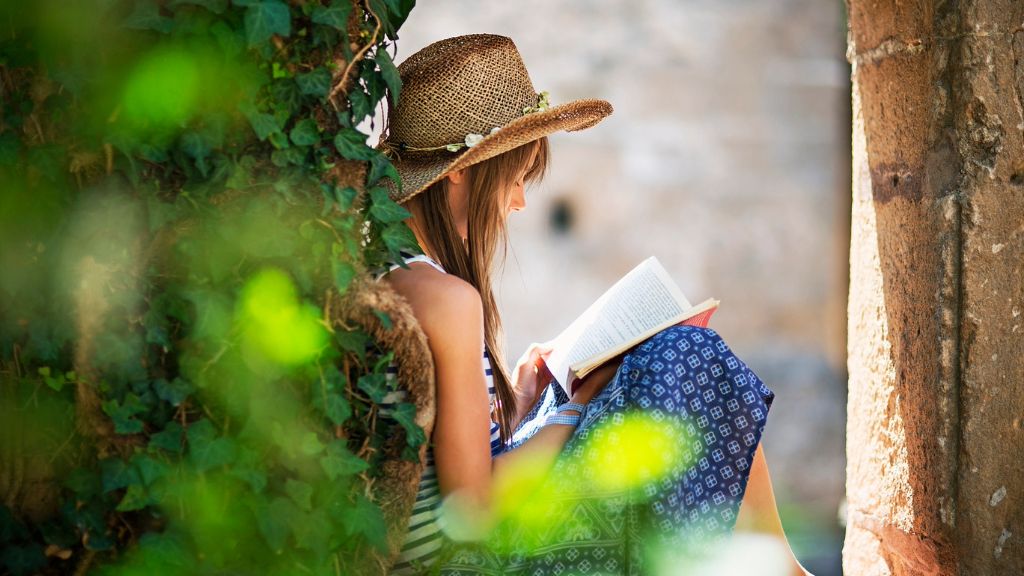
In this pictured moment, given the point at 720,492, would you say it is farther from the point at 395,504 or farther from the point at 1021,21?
the point at 1021,21

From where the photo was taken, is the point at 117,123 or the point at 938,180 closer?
the point at 117,123

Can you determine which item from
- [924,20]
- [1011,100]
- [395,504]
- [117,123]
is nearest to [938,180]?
[1011,100]

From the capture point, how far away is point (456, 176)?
2119mm

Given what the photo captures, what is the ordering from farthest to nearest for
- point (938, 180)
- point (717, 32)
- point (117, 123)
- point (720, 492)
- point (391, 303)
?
point (717, 32) → point (938, 180) → point (720, 492) → point (391, 303) → point (117, 123)

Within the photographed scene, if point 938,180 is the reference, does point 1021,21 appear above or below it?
above

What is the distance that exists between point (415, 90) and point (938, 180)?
3.64 ft

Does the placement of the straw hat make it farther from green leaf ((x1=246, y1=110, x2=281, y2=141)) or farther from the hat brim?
green leaf ((x1=246, y1=110, x2=281, y2=141))

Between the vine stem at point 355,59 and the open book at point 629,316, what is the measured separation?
0.69 m

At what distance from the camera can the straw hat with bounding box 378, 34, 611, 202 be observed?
2068 millimetres

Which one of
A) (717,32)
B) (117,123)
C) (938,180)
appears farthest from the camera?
(717,32)

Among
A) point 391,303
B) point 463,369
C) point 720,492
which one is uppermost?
point 391,303

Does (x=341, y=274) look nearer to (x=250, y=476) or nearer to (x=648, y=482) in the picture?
(x=250, y=476)

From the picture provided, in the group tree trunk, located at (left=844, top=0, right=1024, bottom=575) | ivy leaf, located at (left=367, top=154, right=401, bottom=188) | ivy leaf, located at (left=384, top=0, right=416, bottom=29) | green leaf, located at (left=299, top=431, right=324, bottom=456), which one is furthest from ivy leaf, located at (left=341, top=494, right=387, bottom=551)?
tree trunk, located at (left=844, top=0, right=1024, bottom=575)

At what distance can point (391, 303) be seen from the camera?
1740mm
